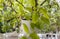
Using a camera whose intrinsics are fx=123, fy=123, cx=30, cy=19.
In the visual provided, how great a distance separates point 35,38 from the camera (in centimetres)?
25

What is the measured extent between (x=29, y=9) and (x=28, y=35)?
60mm

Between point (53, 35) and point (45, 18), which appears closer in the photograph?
point (45, 18)

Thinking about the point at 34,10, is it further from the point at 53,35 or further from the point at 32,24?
the point at 53,35

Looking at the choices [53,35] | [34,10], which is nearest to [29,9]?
[34,10]

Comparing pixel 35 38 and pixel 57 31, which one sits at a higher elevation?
pixel 35 38

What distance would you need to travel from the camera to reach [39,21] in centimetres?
28

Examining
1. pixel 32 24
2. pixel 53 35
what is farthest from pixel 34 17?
pixel 53 35

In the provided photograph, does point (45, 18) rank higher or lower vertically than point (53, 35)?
higher

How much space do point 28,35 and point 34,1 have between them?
76mm

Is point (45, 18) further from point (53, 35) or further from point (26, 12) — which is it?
point (53, 35)

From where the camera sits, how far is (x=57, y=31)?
2.37 m

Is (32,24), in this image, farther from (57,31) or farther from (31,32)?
(57,31)

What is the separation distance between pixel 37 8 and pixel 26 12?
3cm

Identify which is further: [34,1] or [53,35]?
[53,35]
